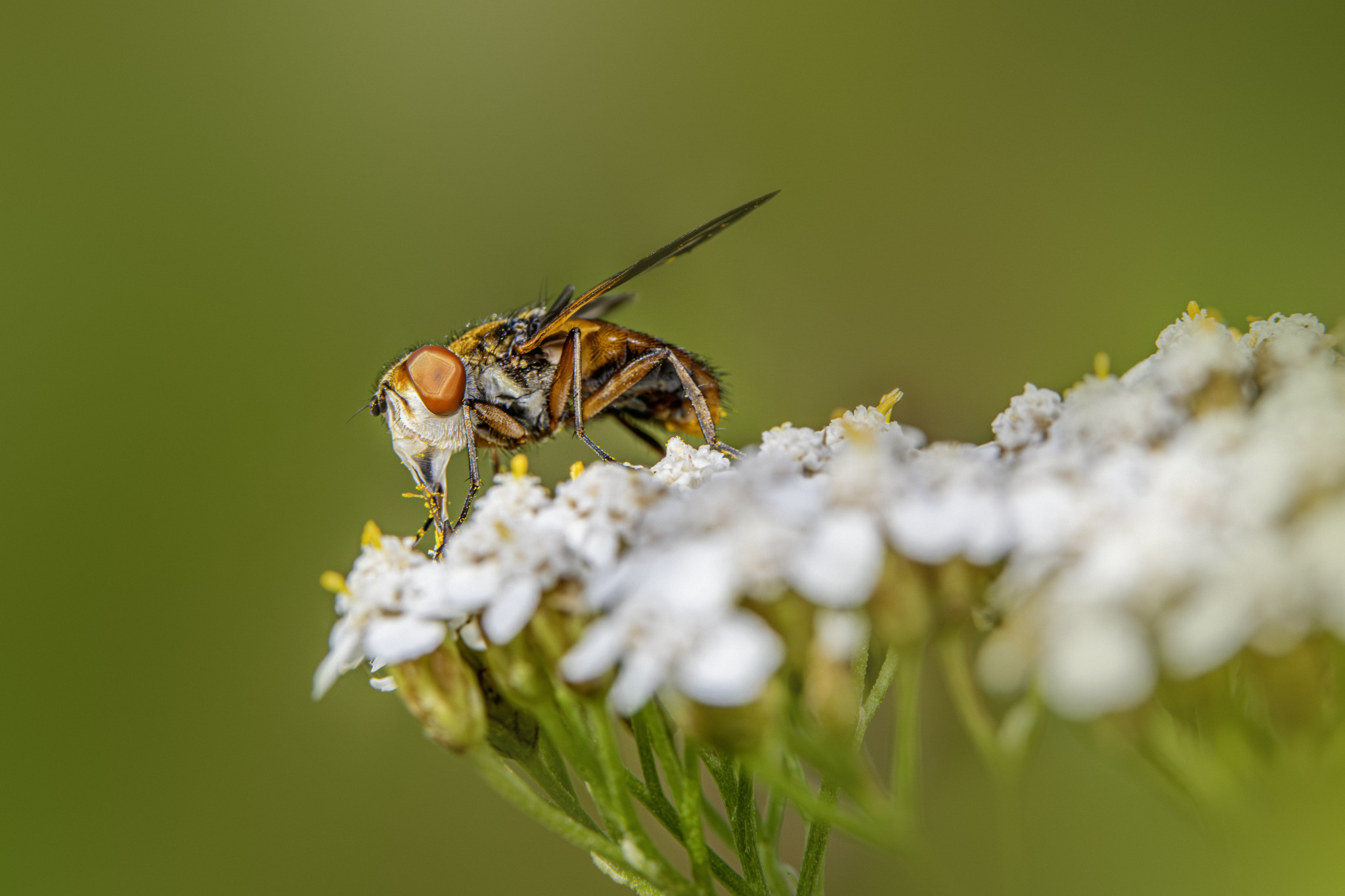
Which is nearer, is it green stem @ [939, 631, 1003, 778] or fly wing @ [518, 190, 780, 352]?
green stem @ [939, 631, 1003, 778]

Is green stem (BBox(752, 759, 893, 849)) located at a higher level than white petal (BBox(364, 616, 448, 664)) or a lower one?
lower

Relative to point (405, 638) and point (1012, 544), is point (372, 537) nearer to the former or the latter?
point (405, 638)

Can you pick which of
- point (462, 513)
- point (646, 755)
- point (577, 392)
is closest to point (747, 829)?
point (646, 755)

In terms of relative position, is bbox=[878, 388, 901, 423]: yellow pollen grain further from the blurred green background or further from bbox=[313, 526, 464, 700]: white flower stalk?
the blurred green background

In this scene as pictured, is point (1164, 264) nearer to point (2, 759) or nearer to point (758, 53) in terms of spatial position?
point (758, 53)

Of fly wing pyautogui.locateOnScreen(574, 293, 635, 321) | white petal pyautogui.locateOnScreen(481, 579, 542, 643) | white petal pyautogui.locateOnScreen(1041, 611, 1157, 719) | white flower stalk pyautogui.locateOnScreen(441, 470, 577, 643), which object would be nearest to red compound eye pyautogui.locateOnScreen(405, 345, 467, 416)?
fly wing pyautogui.locateOnScreen(574, 293, 635, 321)

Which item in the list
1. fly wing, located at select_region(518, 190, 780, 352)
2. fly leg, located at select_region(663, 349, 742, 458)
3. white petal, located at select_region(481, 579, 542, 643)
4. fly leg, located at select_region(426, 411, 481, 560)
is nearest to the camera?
white petal, located at select_region(481, 579, 542, 643)
